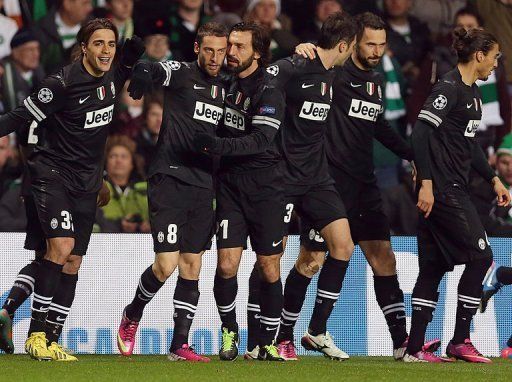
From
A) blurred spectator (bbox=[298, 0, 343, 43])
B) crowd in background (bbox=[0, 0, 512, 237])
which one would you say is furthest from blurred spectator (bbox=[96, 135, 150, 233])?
blurred spectator (bbox=[298, 0, 343, 43])

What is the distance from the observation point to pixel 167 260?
26.8 feet

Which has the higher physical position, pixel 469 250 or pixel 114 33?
pixel 114 33

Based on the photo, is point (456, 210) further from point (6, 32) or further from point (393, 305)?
point (6, 32)

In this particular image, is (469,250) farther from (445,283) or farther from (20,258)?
(20,258)

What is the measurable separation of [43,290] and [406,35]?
5.40 metres

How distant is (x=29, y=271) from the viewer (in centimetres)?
924

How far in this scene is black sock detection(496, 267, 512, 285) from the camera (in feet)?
32.4

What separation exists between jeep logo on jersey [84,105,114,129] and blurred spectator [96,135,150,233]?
277 centimetres

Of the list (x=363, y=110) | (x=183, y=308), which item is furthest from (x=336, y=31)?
(x=183, y=308)

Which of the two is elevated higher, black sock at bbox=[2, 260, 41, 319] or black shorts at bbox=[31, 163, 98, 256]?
black shorts at bbox=[31, 163, 98, 256]

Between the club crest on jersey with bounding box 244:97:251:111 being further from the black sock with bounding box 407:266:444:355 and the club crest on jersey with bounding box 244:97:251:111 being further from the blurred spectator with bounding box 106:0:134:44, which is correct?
the blurred spectator with bounding box 106:0:134:44

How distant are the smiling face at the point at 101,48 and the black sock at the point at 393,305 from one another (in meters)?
2.54

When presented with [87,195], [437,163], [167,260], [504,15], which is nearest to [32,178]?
[87,195]

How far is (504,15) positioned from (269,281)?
16.9ft
